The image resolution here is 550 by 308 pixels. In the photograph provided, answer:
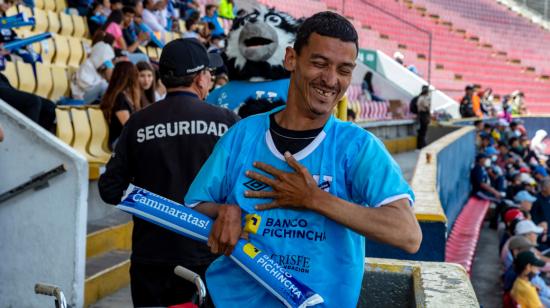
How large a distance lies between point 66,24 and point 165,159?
A: 7373 millimetres

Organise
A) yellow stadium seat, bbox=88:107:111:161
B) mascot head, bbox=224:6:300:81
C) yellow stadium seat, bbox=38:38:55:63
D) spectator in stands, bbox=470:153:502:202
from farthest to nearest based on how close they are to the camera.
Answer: spectator in stands, bbox=470:153:502:202 → yellow stadium seat, bbox=38:38:55:63 → yellow stadium seat, bbox=88:107:111:161 → mascot head, bbox=224:6:300:81

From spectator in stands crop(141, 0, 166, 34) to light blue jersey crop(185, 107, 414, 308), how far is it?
9.41 metres

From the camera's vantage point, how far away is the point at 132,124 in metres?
2.84

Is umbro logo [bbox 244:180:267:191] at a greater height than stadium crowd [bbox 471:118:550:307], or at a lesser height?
greater

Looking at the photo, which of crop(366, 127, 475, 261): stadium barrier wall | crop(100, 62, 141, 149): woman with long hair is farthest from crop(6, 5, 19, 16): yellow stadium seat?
crop(366, 127, 475, 261): stadium barrier wall

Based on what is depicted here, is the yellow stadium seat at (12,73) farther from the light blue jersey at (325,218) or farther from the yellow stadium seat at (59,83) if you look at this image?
the light blue jersey at (325,218)

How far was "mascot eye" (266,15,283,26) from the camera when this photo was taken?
367 centimetres

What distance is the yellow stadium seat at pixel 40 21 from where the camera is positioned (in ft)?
30.1

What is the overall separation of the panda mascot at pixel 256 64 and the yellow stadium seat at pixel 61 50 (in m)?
5.50

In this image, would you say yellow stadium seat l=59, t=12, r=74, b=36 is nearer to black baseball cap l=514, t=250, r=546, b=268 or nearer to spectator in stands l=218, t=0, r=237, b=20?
spectator in stands l=218, t=0, r=237, b=20

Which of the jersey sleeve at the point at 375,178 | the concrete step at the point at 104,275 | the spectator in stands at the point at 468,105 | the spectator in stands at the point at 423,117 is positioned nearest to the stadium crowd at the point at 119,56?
the concrete step at the point at 104,275

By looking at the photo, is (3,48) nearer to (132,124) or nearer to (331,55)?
(132,124)

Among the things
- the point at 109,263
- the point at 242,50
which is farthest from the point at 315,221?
the point at 109,263

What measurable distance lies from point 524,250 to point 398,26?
1621 cm
